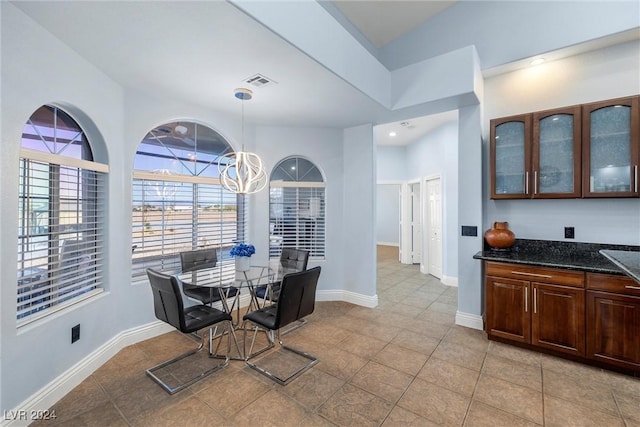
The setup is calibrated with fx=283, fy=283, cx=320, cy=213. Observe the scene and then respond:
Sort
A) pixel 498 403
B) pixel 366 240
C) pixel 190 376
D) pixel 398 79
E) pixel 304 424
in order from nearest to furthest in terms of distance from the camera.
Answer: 1. pixel 304 424
2. pixel 498 403
3. pixel 190 376
4. pixel 398 79
5. pixel 366 240

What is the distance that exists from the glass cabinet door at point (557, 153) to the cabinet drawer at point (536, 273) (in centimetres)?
82

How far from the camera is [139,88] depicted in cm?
301

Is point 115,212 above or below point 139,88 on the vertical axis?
below

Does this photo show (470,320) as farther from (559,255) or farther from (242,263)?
(242,263)

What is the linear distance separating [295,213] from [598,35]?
13.1 ft

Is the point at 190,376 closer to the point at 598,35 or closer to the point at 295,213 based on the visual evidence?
the point at 295,213

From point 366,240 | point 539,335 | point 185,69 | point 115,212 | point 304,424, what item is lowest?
point 304,424

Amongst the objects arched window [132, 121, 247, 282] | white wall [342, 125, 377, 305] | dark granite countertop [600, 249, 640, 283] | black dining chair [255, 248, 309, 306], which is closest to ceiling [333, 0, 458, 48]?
white wall [342, 125, 377, 305]

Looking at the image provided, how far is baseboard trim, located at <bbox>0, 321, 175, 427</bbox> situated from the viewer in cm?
190

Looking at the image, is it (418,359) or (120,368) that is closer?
(120,368)

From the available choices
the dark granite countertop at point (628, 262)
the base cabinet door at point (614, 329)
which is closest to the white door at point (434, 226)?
the base cabinet door at point (614, 329)

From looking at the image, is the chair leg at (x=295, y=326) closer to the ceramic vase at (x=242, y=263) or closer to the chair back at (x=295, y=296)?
the chair back at (x=295, y=296)

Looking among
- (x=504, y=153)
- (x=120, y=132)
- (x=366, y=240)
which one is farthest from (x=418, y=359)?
(x=120, y=132)

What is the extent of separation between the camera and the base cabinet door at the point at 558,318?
2592 millimetres
